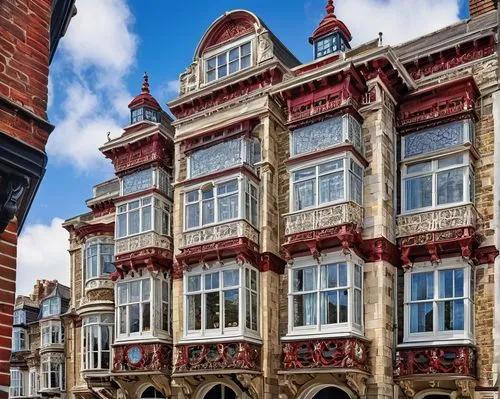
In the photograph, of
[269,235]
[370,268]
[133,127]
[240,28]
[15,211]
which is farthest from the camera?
[133,127]

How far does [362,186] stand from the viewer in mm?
18688

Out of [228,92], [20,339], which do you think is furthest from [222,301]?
[20,339]

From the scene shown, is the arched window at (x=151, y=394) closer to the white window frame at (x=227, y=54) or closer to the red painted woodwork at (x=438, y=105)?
the white window frame at (x=227, y=54)

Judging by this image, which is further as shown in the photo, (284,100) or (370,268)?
(284,100)

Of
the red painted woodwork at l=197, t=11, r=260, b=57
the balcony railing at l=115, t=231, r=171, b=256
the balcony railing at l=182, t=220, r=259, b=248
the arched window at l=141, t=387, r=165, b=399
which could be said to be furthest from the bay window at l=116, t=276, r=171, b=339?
the red painted woodwork at l=197, t=11, r=260, b=57

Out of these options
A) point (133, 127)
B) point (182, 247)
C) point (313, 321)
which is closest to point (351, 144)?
point (313, 321)

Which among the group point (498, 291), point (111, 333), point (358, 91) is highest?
point (358, 91)

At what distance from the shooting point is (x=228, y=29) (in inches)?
897

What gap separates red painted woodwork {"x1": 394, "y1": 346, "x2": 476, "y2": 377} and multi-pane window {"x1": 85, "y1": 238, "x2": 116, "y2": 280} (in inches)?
568

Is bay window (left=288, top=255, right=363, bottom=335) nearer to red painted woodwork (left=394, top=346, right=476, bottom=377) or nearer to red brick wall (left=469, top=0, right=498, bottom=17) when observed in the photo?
red painted woodwork (left=394, top=346, right=476, bottom=377)

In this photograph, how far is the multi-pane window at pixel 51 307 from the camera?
37000 mm

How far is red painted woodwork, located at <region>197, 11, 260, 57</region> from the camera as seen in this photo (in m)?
22.2

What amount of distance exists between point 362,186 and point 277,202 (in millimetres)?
3129

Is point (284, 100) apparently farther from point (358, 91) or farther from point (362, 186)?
point (362, 186)
